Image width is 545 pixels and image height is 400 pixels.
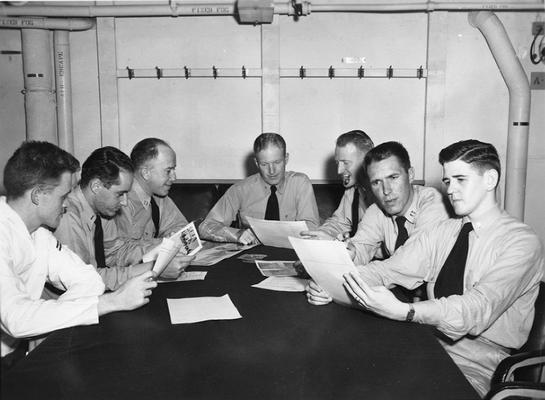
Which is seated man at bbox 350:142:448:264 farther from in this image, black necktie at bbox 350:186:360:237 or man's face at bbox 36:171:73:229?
man's face at bbox 36:171:73:229

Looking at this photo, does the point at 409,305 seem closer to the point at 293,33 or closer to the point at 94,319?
the point at 94,319

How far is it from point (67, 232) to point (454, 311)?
5.93 feet

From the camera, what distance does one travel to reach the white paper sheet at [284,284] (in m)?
2.21

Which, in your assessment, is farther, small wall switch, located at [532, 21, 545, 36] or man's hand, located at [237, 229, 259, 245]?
small wall switch, located at [532, 21, 545, 36]

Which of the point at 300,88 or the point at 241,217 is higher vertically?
the point at 300,88

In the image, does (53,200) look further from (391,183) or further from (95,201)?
(391,183)

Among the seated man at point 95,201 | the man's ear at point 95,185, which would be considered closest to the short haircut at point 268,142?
the seated man at point 95,201

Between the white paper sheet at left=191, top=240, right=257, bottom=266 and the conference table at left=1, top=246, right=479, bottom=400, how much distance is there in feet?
2.56

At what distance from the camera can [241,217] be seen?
4.01 m

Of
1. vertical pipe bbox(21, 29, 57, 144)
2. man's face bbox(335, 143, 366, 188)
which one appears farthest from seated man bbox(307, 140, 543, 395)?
vertical pipe bbox(21, 29, 57, 144)

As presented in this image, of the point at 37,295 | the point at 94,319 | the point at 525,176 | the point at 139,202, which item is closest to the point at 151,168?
the point at 139,202

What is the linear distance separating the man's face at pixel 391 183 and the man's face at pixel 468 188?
551 millimetres

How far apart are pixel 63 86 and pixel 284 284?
3437 millimetres

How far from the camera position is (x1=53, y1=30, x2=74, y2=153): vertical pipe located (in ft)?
15.4
